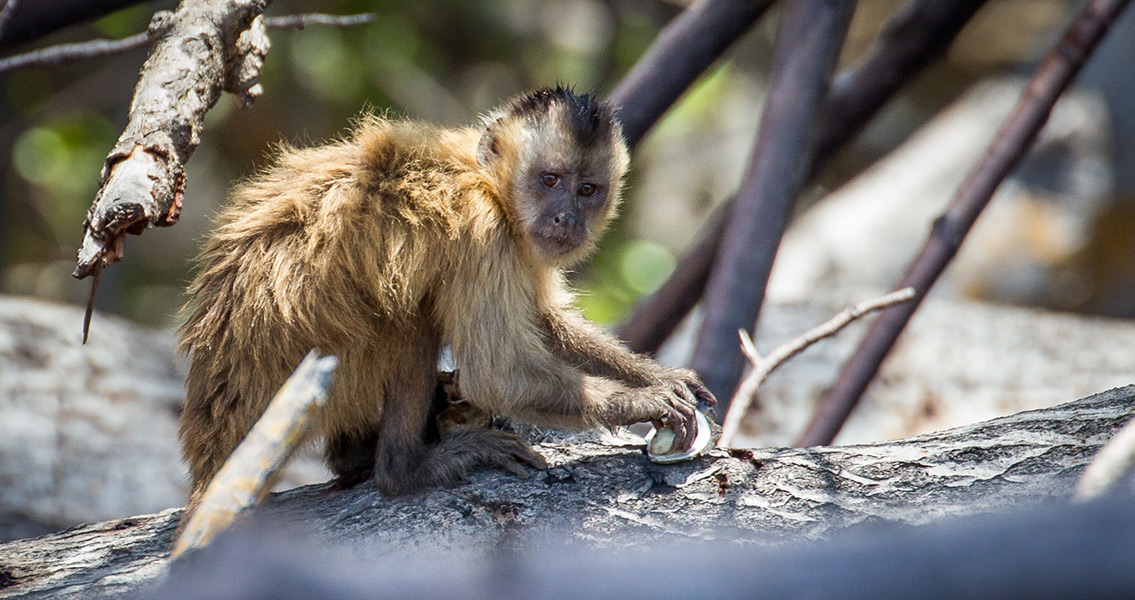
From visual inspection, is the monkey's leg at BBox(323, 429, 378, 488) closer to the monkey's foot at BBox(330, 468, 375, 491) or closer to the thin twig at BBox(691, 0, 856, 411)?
the monkey's foot at BBox(330, 468, 375, 491)

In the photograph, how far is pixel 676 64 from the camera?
4168 mm

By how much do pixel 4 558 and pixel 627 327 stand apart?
302cm

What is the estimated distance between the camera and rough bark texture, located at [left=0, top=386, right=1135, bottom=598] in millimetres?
2336

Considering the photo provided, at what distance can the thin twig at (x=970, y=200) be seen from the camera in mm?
4168

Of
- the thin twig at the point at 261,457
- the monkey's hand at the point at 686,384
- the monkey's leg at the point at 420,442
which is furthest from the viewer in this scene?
the monkey's hand at the point at 686,384

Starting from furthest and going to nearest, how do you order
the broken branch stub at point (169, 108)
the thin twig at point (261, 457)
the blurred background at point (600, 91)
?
the blurred background at point (600, 91)
the broken branch stub at point (169, 108)
the thin twig at point (261, 457)

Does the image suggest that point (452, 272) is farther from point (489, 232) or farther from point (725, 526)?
point (725, 526)

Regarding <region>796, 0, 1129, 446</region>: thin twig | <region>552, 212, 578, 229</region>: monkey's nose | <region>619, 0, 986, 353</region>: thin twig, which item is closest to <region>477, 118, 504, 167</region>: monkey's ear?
<region>552, 212, 578, 229</region>: monkey's nose

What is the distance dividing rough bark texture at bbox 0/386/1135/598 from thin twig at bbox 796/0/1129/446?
1.50 meters

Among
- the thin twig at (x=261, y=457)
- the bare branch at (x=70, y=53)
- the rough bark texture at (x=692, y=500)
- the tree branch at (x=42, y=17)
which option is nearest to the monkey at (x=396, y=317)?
the rough bark texture at (x=692, y=500)

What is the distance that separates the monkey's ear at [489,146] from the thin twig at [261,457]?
1.84 meters

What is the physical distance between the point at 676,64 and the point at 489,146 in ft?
3.68

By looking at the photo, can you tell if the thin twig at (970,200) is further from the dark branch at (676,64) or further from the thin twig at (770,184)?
the dark branch at (676,64)

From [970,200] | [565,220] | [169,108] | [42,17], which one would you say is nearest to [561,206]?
[565,220]
